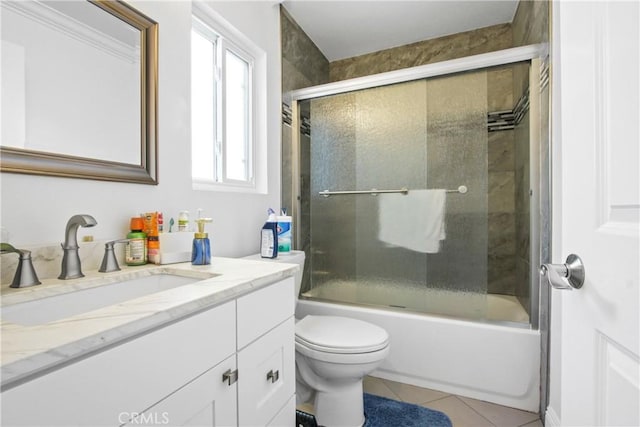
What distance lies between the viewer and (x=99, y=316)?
0.55 metres

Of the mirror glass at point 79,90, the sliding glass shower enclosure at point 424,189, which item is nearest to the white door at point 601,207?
the sliding glass shower enclosure at point 424,189

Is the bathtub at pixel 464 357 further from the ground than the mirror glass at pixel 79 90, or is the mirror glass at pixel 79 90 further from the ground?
the mirror glass at pixel 79 90

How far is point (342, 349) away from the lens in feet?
4.09

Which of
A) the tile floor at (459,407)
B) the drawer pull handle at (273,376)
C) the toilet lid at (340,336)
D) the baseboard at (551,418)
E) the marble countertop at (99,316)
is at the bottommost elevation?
the tile floor at (459,407)

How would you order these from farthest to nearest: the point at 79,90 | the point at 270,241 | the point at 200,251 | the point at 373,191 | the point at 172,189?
1. the point at 373,191
2. the point at 270,241
3. the point at 172,189
4. the point at 200,251
5. the point at 79,90

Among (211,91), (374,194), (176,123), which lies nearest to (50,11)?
(176,123)

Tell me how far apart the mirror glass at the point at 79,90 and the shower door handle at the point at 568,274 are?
4.06ft

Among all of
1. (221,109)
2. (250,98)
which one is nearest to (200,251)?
(221,109)

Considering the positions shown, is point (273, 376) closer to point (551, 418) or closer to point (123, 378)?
point (123, 378)

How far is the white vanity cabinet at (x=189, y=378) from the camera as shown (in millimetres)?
440

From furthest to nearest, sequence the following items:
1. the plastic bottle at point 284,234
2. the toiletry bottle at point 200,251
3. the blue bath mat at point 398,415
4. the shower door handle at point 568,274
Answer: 1. the plastic bottle at point 284,234
2. the blue bath mat at point 398,415
3. the toiletry bottle at point 200,251
4. the shower door handle at point 568,274

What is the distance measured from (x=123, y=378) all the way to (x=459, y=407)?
1557mm

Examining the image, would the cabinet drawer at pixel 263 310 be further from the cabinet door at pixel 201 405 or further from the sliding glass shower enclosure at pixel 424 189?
the sliding glass shower enclosure at pixel 424 189

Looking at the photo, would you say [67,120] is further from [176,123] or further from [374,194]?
[374,194]
